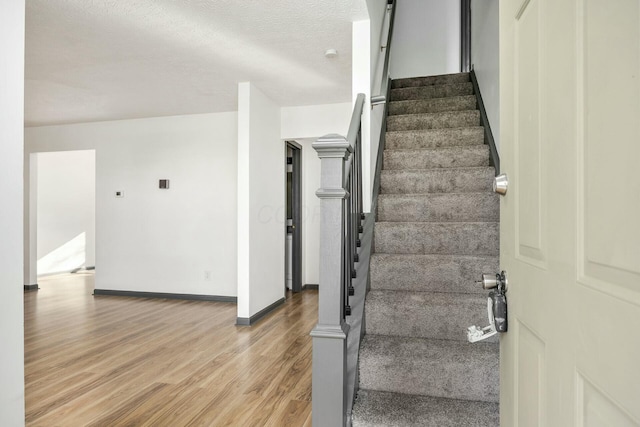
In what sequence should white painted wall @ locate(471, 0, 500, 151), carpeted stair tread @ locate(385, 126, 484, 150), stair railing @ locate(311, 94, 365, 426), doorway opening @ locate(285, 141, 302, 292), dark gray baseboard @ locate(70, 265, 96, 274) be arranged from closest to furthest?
stair railing @ locate(311, 94, 365, 426) < white painted wall @ locate(471, 0, 500, 151) < carpeted stair tread @ locate(385, 126, 484, 150) < doorway opening @ locate(285, 141, 302, 292) < dark gray baseboard @ locate(70, 265, 96, 274)

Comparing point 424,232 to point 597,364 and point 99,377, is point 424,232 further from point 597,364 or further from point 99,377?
point 99,377

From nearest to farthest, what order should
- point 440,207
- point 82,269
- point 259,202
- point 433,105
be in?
point 440,207, point 433,105, point 259,202, point 82,269

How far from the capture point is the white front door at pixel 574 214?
0.47 meters

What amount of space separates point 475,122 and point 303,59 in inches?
61.4

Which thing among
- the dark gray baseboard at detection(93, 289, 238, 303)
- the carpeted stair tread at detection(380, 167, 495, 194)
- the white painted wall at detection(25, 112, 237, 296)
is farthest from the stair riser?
the dark gray baseboard at detection(93, 289, 238, 303)

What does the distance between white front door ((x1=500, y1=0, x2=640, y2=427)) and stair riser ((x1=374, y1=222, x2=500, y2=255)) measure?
1.40 metres

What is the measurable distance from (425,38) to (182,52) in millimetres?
3506

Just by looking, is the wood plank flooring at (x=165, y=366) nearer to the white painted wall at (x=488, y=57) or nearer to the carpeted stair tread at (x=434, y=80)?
the white painted wall at (x=488, y=57)

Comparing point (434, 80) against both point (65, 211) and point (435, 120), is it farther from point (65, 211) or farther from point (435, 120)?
point (65, 211)

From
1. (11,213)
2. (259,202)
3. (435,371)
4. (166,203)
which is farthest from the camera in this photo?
(166,203)

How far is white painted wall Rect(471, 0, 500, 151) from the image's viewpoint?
2.79 m

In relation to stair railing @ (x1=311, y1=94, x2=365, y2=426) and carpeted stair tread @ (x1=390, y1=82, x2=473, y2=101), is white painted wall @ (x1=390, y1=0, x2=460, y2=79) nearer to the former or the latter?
carpeted stair tread @ (x1=390, y1=82, x2=473, y2=101)

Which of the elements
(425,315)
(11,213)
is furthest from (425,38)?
(11,213)

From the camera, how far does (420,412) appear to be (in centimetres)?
156
